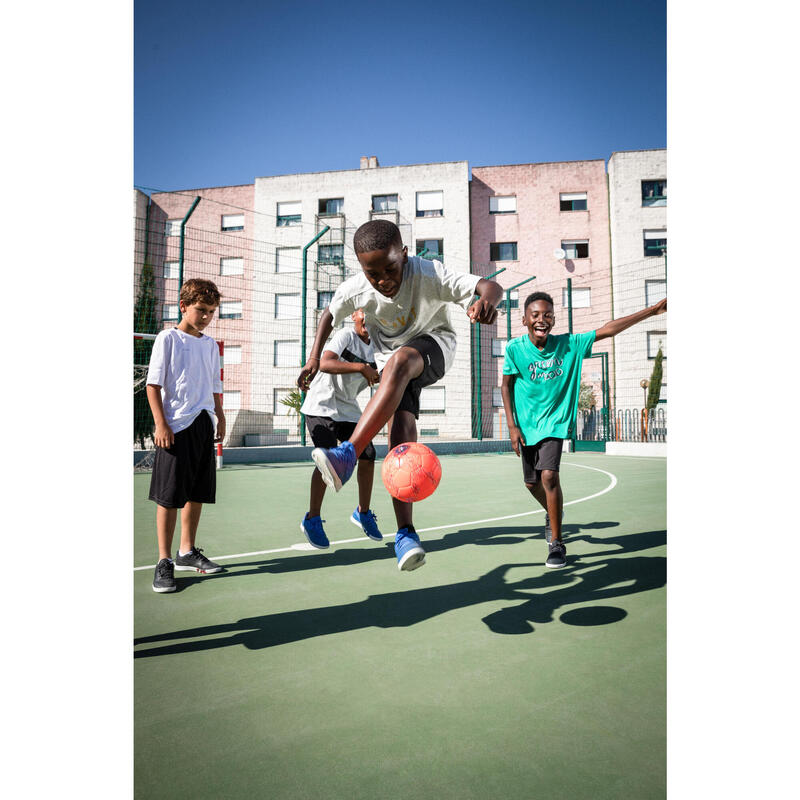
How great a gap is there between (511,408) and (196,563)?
1.99 m

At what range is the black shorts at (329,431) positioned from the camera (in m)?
3.31

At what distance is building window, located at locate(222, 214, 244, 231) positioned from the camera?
18312mm

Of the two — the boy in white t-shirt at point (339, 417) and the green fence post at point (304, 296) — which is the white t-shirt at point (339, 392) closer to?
the boy in white t-shirt at point (339, 417)

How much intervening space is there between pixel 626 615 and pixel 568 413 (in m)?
1.21

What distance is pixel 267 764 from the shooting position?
1.19 m

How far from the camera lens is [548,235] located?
61.7ft

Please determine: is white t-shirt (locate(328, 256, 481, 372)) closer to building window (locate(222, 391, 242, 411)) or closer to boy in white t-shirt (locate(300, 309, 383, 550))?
boy in white t-shirt (locate(300, 309, 383, 550))

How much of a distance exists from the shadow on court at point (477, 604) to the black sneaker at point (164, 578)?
242 mm

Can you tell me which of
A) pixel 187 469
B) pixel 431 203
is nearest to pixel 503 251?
pixel 431 203

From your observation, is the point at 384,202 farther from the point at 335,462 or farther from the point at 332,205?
the point at 335,462

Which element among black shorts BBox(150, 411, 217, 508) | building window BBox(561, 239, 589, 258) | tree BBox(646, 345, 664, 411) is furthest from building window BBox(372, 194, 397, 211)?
black shorts BBox(150, 411, 217, 508)

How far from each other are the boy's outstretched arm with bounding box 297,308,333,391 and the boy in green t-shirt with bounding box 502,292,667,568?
1005mm

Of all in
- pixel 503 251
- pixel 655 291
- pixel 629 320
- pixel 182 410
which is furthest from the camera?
pixel 503 251

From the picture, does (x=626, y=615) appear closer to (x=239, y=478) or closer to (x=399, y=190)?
(x=239, y=478)
